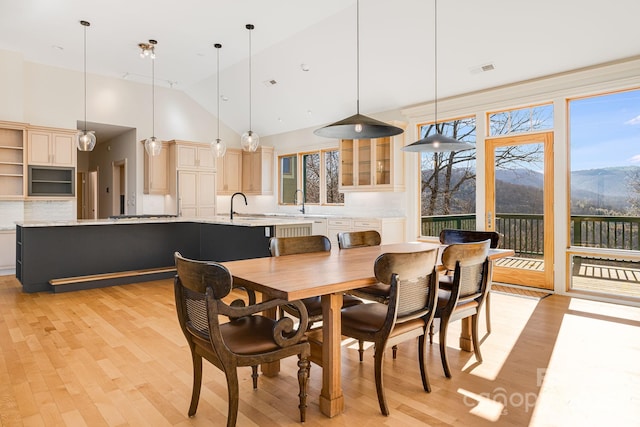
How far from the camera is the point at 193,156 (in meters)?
8.30

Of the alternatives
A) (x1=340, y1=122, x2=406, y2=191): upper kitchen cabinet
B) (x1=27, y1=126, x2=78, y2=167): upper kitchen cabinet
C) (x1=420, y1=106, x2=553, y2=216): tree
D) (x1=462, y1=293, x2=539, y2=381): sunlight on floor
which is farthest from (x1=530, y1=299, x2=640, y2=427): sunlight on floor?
(x1=27, y1=126, x2=78, y2=167): upper kitchen cabinet

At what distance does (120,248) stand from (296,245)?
379 centimetres

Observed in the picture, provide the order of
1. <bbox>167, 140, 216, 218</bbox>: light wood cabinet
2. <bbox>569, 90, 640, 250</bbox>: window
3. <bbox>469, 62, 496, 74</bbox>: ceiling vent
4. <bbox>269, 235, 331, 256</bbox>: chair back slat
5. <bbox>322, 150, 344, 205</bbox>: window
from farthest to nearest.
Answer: <bbox>167, 140, 216, 218</bbox>: light wood cabinet, <bbox>322, 150, 344, 205</bbox>: window, <bbox>469, 62, 496, 74</bbox>: ceiling vent, <bbox>569, 90, 640, 250</bbox>: window, <bbox>269, 235, 331, 256</bbox>: chair back slat

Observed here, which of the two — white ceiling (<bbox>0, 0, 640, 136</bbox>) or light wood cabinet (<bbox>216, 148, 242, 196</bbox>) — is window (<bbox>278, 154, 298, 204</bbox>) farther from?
white ceiling (<bbox>0, 0, 640, 136</bbox>)

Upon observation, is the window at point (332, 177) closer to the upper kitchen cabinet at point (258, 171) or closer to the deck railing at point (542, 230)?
the upper kitchen cabinet at point (258, 171)

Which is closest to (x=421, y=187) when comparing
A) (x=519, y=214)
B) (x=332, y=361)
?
(x=519, y=214)

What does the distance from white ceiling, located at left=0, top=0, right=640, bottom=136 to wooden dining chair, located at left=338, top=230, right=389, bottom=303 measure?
2.73 meters

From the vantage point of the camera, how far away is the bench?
5.18 m

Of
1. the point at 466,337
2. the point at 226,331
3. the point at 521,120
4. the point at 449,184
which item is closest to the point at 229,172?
the point at 449,184

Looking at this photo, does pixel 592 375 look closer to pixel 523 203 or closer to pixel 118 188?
pixel 523 203

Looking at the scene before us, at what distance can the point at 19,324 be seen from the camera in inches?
151

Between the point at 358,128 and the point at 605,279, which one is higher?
the point at 358,128

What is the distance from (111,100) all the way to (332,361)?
24.4 feet

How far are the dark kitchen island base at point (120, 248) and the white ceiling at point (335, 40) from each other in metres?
2.75
